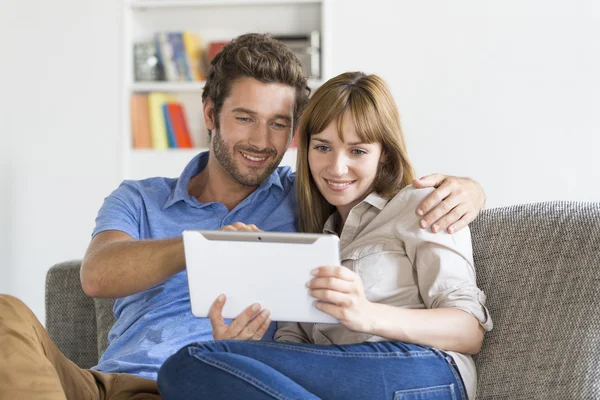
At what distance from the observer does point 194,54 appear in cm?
402

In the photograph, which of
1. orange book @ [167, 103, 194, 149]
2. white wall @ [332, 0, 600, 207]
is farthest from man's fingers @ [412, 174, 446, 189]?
orange book @ [167, 103, 194, 149]

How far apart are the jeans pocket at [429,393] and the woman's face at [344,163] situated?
519 millimetres

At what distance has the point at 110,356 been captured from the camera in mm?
1805

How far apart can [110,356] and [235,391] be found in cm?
60

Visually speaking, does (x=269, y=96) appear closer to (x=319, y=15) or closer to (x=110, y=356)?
(x=110, y=356)

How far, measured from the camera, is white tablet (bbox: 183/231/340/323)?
1321mm

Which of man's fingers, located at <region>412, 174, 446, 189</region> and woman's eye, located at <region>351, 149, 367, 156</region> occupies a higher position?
woman's eye, located at <region>351, 149, 367, 156</region>

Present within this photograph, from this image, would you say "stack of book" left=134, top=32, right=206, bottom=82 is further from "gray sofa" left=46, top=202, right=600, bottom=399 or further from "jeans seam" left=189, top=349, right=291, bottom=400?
"jeans seam" left=189, top=349, right=291, bottom=400

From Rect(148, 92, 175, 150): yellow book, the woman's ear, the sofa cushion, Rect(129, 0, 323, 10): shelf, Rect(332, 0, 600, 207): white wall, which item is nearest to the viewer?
the woman's ear

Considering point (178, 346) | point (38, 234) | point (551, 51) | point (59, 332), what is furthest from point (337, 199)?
point (38, 234)

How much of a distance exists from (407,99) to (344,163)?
2115mm

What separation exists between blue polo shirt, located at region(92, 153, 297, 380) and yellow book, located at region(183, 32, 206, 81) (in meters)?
1.97

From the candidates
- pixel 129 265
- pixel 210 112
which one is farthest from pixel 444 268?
pixel 210 112

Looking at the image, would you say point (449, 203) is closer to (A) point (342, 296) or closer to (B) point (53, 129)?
(A) point (342, 296)
